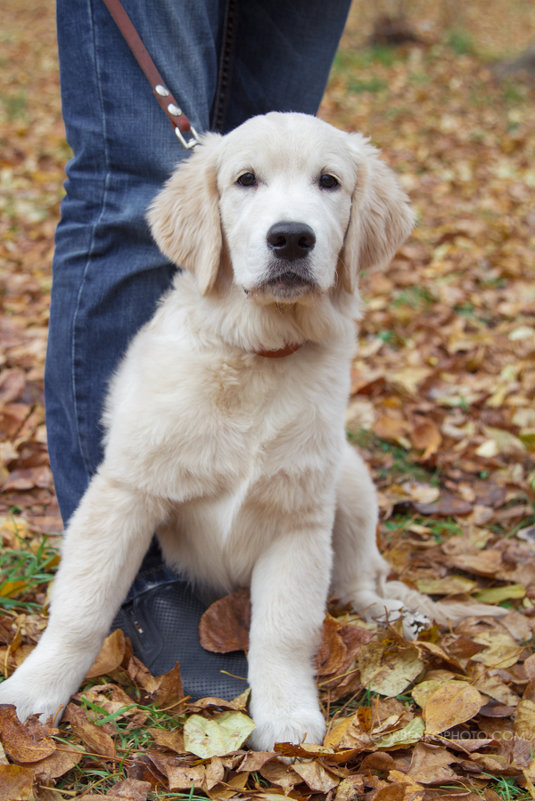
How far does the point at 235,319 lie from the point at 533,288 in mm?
3599

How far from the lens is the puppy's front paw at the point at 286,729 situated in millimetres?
1779

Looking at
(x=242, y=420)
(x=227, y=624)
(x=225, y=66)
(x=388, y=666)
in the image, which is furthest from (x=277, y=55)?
(x=388, y=666)

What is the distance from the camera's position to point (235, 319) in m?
1.98

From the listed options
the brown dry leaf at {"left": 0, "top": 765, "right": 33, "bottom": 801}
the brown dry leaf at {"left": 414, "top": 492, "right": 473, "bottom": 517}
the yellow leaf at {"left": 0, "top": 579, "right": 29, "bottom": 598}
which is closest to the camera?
the brown dry leaf at {"left": 0, "top": 765, "right": 33, "bottom": 801}

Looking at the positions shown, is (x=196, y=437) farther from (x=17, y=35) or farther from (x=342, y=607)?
(x=17, y=35)

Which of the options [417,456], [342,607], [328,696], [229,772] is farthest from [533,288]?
[229,772]

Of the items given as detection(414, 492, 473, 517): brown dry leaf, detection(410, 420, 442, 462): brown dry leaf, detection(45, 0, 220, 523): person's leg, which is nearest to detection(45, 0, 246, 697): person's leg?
detection(45, 0, 220, 523): person's leg

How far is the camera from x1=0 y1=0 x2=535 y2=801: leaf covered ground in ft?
5.42

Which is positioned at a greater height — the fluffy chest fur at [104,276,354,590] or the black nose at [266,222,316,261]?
the black nose at [266,222,316,261]

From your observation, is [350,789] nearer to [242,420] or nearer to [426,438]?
[242,420]

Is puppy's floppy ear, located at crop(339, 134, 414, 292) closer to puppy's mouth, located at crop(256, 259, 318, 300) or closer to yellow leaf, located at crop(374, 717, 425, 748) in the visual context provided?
puppy's mouth, located at crop(256, 259, 318, 300)

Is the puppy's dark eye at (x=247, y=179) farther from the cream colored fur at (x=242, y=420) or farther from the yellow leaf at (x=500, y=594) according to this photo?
the yellow leaf at (x=500, y=594)

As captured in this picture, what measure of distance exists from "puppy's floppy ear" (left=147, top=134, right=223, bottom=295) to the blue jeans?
81 millimetres

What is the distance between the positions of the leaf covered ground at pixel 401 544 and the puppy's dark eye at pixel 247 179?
1.23 meters
